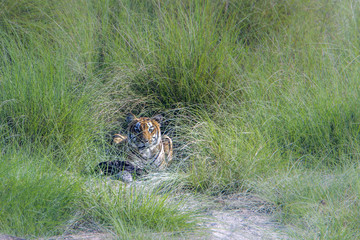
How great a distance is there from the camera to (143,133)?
162 inches

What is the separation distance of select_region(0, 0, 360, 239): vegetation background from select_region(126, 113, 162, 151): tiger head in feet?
0.80

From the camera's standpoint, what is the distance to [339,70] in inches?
189

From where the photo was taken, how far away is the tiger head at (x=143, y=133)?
163 inches

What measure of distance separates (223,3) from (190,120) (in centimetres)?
198

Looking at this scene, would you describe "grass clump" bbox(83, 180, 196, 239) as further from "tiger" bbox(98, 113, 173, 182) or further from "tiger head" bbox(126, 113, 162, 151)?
"tiger head" bbox(126, 113, 162, 151)

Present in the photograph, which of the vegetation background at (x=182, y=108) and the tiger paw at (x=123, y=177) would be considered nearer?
the vegetation background at (x=182, y=108)

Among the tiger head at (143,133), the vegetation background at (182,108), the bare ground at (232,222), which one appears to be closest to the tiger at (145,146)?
the tiger head at (143,133)

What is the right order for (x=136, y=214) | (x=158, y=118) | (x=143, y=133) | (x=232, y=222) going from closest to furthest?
1. (x=136, y=214)
2. (x=232, y=222)
3. (x=143, y=133)
4. (x=158, y=118)

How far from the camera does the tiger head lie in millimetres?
4134

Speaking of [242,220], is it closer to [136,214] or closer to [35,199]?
[136,214]

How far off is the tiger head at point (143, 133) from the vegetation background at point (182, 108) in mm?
245

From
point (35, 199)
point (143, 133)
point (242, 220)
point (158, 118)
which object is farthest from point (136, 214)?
point (158, 118)

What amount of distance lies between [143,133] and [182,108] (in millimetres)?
468

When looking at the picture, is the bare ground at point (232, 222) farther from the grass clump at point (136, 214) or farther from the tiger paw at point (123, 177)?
the tiger paw at point (123, 177)
